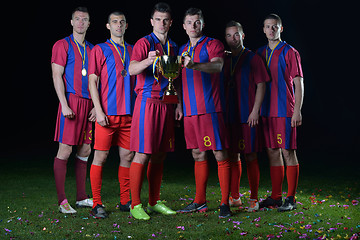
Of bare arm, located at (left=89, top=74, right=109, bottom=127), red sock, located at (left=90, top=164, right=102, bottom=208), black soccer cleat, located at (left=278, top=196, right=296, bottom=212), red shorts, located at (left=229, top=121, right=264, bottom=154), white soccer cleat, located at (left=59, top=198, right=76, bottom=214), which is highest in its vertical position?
bare arm, located at (left=89, top=74, right=109, bottom=127)

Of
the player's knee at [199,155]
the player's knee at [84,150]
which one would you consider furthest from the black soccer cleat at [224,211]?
the player's knee at [84,150]

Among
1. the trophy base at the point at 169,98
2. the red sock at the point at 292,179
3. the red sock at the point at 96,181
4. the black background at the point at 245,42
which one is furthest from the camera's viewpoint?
the black background at the point at 245,42

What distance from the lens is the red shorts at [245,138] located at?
375 centimetres

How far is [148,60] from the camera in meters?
3.18

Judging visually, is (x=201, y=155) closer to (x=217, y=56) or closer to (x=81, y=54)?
(x=217, y=56)

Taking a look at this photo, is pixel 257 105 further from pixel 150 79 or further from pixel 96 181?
pixel 96 181

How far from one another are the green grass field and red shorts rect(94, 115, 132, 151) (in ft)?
1.72

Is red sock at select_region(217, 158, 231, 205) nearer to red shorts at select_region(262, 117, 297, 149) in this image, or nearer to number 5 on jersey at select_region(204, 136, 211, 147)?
number 5 on jersey at select_region(204, 136, 211, 147)

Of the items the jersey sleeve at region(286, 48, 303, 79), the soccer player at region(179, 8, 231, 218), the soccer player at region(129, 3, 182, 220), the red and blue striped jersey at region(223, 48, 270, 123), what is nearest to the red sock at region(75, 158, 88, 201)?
the soccer player at region(129, 3, 182, 220)

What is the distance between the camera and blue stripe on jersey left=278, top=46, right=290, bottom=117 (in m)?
3.69

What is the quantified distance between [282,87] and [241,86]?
306 millimetres

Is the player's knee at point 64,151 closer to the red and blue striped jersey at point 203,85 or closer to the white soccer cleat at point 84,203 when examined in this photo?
the white soccer cleat at point 84,203

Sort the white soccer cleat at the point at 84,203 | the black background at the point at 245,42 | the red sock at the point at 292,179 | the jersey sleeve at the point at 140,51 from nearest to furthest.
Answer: the jersey sleeve at the point at 140,51, the red sock at the point at 292,179, the white soccer cleat at the point at 84,203, the black background at the point at 245,42

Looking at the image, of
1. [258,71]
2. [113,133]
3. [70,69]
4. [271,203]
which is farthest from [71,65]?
[271,203]
